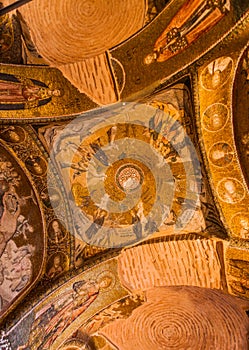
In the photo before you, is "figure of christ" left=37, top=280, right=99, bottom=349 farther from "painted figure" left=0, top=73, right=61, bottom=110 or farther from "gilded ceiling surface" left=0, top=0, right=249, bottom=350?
"painted figure" left=0, top=73, right=61, bottom=110

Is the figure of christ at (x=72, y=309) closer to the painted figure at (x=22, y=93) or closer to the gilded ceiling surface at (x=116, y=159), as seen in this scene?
the gilded ceiling surface at (x=116, y=159)

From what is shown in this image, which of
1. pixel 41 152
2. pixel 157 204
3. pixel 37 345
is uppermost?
pixel 41 152

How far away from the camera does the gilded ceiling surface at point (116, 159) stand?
542cm

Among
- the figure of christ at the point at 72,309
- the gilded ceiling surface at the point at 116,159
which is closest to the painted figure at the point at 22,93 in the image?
the gilded ceiling surface at the point at 116,159

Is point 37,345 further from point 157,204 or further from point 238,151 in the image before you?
point 238,151

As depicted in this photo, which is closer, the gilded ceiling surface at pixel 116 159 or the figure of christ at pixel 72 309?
the gilded ceiling surface at pixel 116 159

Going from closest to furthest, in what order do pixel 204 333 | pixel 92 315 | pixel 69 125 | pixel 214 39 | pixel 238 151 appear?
pixel 214 39, pixel 238 151, pixel 69 125, pixel 92 315, pixel 204 333

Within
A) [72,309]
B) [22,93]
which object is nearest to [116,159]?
[22,93]

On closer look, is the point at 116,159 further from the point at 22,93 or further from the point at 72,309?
the point at 72,309

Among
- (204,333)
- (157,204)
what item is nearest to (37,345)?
(157,204)

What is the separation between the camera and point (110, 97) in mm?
5836

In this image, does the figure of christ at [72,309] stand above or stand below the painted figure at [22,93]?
below

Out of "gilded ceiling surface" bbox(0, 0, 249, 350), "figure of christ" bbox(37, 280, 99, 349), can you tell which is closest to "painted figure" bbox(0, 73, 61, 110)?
"gilded ceiling surface" bbox(0, 0, 249, 350)

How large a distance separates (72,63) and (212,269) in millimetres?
3384
